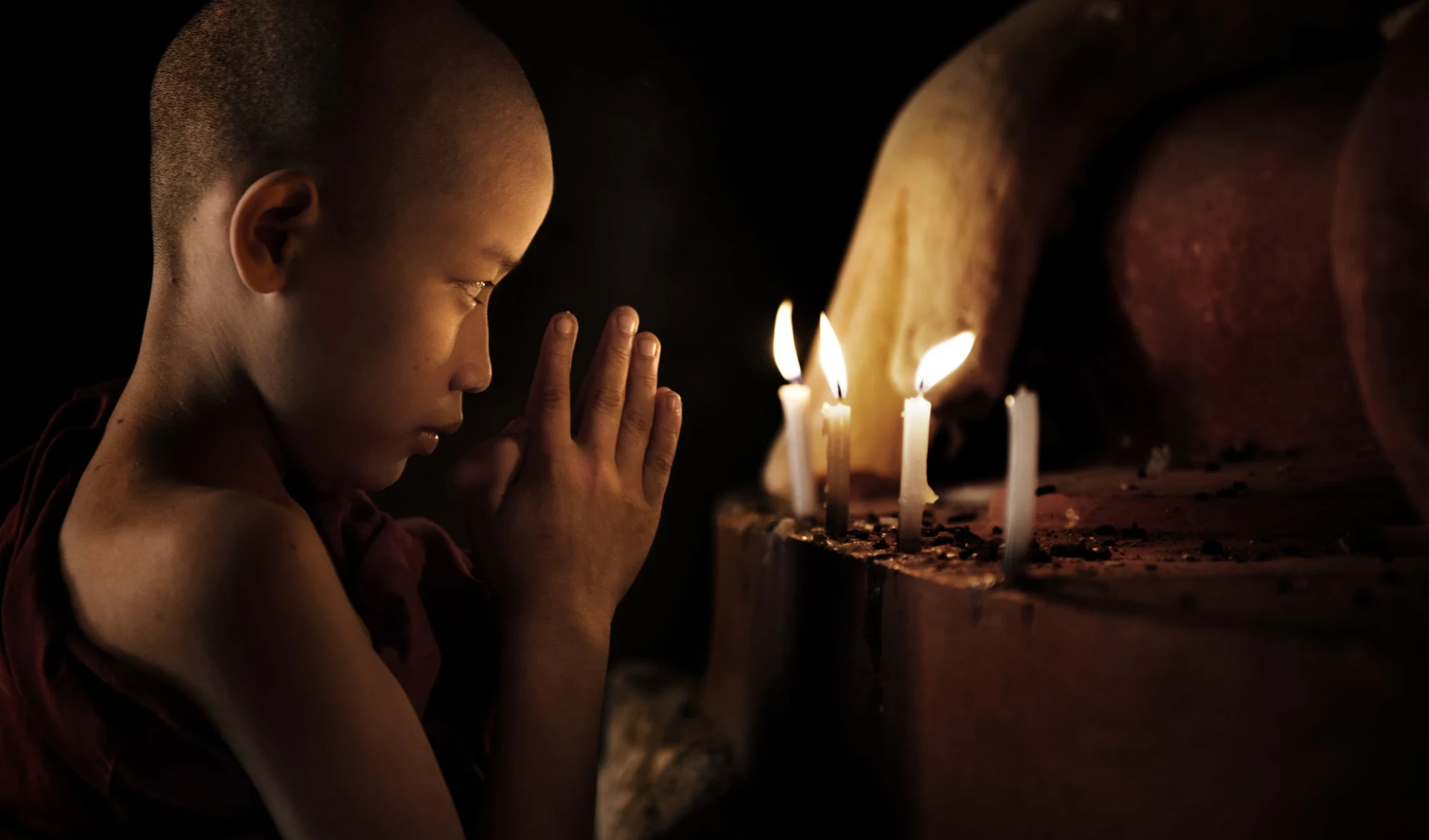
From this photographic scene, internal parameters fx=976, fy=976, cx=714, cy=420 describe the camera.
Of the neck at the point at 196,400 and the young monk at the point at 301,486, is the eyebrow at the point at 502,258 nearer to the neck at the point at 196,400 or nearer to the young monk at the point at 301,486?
the young monk at the point at 301,486

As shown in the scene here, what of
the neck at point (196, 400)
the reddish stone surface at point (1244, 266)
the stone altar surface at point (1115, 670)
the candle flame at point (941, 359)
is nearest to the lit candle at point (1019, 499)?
the stone altar surface at point (1115, 670)

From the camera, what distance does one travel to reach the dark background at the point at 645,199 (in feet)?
5.82

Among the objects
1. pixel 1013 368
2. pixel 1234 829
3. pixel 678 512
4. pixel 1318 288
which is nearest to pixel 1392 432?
pixel 1234 829

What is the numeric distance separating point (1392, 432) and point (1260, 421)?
0.79 metres

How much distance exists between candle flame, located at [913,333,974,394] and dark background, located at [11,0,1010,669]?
0.97 m

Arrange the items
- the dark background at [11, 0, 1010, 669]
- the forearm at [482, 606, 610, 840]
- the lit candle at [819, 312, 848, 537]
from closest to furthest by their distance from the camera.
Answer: the forearm at [482, 606, 610, 840] < the lit candle at [819, 312, 848, 537] < the dark background at [11, 0, 1010, 669]

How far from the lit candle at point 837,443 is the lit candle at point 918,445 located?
0.46 ft

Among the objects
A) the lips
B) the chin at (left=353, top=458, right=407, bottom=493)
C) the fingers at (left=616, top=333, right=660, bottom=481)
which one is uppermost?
the fingers at (left=616, top=333, right=660, bottom=481)

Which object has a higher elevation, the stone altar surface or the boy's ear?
the boy's ear

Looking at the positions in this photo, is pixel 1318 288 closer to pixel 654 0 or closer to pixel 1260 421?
→ pixel 1260 421

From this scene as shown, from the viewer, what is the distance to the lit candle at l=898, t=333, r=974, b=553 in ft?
4.41

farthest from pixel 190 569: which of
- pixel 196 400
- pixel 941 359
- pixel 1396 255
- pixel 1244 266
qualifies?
pixel 1244 266

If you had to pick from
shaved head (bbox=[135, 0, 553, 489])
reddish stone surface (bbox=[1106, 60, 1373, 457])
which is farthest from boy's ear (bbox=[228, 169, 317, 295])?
reddish stone surface (bbox=[1106, 60, 1373, 457])

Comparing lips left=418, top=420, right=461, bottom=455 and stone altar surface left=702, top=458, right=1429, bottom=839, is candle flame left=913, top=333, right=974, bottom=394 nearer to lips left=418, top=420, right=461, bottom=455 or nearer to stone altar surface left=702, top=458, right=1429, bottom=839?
stone altar surface left=702, top=458, right=1429, bottom=839
